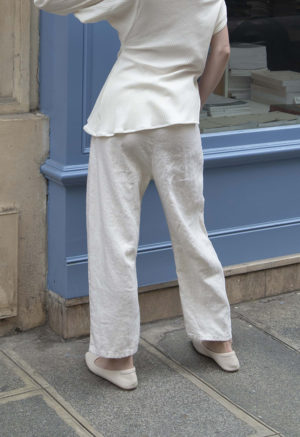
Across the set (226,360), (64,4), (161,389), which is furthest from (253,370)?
(64,4)

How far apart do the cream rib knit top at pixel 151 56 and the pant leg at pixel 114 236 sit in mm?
A: 108

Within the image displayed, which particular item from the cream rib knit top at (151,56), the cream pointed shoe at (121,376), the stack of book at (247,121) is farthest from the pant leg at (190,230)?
the stack of book at (247,121)

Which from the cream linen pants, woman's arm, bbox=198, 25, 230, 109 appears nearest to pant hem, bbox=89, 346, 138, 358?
the cream linen pants

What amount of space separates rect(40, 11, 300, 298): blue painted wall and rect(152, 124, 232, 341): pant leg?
1.66ft

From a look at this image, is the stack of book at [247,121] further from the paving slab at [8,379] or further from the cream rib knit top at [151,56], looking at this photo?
the paving slab at [8,379]

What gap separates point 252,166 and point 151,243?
2.26ft

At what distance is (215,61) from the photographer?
3.74m

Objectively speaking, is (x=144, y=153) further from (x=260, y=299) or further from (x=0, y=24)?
(x=260, y=299)

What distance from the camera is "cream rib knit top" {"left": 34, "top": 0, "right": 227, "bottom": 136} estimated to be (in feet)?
11.4

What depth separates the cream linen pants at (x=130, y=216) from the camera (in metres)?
3.68

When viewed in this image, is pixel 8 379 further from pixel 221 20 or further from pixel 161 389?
pixel 221 20

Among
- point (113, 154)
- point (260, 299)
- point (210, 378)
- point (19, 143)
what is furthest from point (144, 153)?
point (260, 299)

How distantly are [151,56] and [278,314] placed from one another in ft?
5.80

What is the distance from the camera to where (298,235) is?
16.2ft
